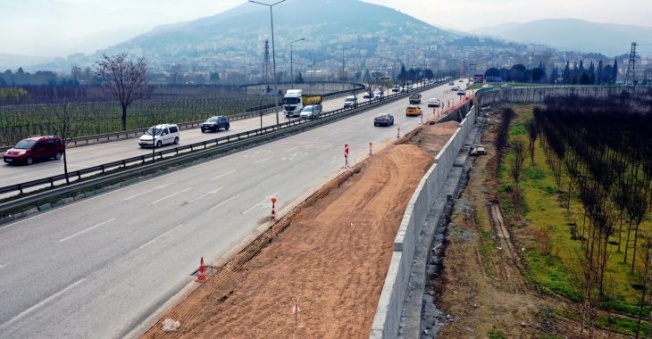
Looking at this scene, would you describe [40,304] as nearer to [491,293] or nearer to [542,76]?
[491,293]

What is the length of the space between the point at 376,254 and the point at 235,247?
4342mm

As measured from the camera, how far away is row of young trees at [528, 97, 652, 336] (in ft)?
50.9

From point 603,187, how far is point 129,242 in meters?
22.0

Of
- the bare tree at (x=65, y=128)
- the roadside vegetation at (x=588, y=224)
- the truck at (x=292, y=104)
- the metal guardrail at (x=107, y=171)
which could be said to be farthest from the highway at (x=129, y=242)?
the truck at (x=292, y=104)

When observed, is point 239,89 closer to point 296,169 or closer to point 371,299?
point 296,169

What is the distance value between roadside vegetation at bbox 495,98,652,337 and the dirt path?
4934 millimetres

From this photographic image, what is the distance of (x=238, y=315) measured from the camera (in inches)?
466

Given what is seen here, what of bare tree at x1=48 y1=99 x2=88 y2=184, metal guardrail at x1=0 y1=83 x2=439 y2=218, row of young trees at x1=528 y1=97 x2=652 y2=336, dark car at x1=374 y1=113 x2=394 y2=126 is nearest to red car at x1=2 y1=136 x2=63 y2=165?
bare tree at x1=48 y1=99 x2=88 y2=184

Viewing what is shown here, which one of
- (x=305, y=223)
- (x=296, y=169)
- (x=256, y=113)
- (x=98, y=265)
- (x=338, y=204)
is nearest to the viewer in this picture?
(x=98, y=265)

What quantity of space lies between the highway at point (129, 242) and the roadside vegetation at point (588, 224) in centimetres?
942

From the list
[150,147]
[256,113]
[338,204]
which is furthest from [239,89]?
[338,204]

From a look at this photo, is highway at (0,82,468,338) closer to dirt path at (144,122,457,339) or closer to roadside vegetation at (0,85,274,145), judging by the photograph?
dirt path at (144,122,457,339)

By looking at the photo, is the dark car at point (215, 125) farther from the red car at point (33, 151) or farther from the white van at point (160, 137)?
the red car at point (33, 151)

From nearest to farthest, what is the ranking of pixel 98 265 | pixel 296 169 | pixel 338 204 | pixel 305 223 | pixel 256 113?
pixel 98 265 → pixel 305 223 → pixel 338 204 → pixel 296 169 → pixel 256 113
